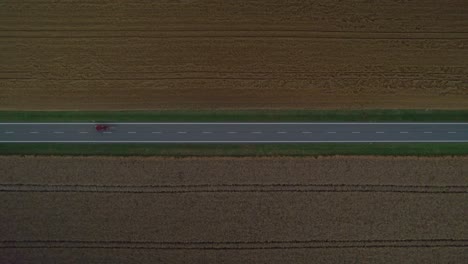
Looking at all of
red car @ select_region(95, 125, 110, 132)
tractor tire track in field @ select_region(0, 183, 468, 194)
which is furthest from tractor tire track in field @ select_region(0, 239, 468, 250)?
red car @ select_region(95, 125, 110, 132)

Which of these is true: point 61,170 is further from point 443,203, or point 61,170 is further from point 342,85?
point 443,203

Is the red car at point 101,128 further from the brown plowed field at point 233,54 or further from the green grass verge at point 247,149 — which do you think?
the brown plowed field at point 233,54

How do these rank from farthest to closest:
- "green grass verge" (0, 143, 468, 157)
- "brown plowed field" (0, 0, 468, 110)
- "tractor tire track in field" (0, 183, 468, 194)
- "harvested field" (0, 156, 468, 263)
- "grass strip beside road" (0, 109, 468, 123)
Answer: "brown plowed field" (0, 0, 468, 110), "grass strip beside road" (0, 109, 468, 123), "green grass verge" (0, 143, 468, 157), "tractor tire track in field" (0, 183, 468, 194), "harvested field" (0, 156, 468, 263)

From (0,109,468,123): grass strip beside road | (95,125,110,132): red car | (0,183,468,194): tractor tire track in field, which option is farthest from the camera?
(0,109,468,123): grass strip beside road

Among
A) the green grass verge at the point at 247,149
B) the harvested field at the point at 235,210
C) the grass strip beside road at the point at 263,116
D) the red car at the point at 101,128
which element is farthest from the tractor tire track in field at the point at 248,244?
the grass strip beside road at the point at 263,116

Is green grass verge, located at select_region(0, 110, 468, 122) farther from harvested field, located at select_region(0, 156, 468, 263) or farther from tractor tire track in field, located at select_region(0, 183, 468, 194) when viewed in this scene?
tractor tire track in field, located at select_region(0, 183, 468, 194)

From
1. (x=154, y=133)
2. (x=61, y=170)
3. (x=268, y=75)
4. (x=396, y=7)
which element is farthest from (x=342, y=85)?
(x=61, y=170)
